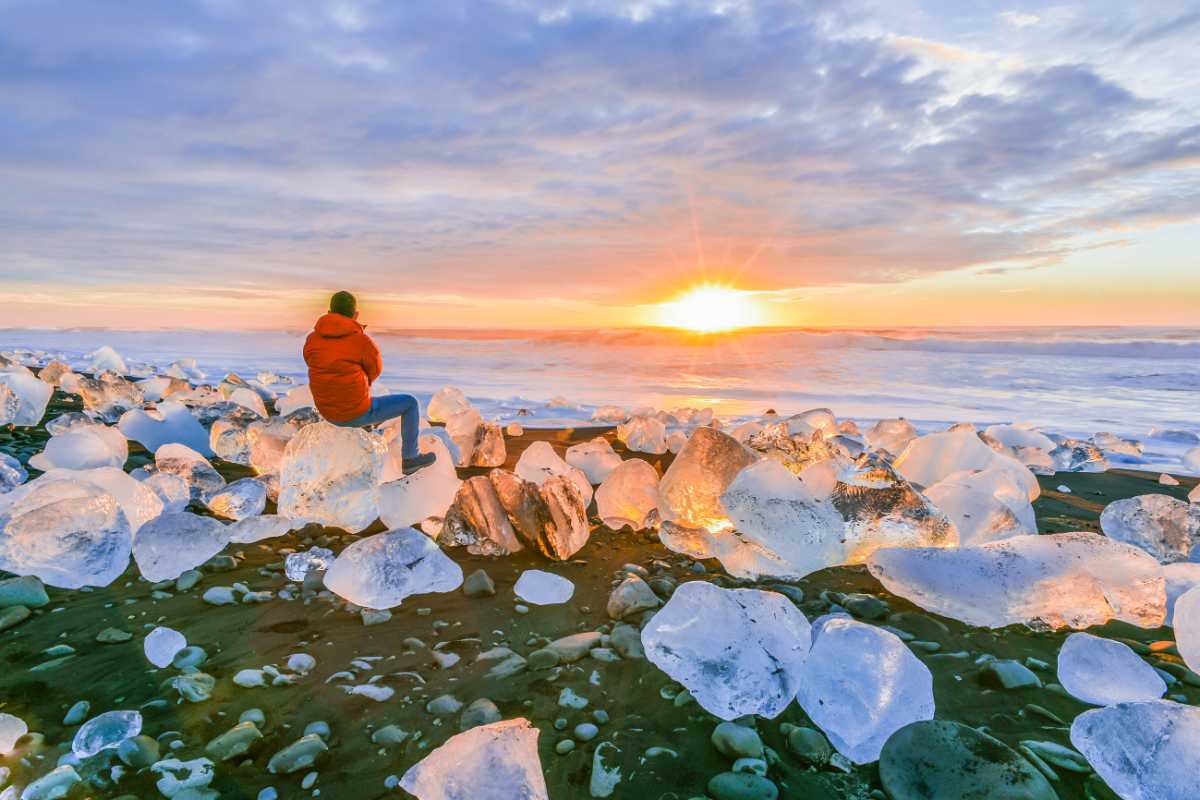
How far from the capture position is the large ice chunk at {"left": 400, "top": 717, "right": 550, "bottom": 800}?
1.47 m

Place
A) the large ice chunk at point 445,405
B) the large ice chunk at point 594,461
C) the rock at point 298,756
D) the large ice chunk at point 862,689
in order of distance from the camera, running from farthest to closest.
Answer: the large ice chunk at point 445,405 → the large ice chunk at point 594,461 → the large ice chunk at point 862,689 → the rock at point 298,756

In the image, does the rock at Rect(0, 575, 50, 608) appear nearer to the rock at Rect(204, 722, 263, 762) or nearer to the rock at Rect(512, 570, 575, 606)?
the rock at Rect(204, 722, 263, 762)

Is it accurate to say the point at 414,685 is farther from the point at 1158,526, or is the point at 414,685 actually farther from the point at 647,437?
the point at 647,437

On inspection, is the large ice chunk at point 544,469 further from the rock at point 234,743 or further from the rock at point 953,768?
the rock at point 953,768

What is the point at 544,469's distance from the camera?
146 inches

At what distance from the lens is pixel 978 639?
2211mm

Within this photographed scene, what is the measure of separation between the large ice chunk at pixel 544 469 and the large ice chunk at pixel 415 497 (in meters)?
0.47

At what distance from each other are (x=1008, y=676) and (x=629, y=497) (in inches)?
73.3

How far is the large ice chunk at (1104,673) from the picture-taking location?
6.22 feet

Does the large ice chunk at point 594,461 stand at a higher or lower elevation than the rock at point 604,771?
higher

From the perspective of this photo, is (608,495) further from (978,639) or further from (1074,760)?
(1074,760)

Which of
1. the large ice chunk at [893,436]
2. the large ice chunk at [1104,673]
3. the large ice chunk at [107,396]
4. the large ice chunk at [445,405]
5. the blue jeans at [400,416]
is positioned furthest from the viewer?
the large ice chunk at [445,405]

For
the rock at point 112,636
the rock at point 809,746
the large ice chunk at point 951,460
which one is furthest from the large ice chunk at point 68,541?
the large ice chunk at point 951,460

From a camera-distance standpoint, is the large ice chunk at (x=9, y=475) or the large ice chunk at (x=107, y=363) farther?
the large ice chunk at (x=107, y=363)
